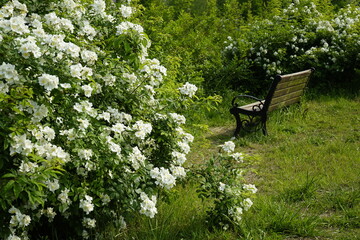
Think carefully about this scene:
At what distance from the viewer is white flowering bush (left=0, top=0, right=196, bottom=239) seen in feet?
7.95

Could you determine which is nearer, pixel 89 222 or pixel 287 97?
pixel 89 222

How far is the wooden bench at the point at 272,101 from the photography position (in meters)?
5.88

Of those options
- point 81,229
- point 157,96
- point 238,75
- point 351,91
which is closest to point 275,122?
point 238,75

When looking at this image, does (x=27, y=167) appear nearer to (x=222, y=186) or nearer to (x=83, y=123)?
(x=83, y=123)

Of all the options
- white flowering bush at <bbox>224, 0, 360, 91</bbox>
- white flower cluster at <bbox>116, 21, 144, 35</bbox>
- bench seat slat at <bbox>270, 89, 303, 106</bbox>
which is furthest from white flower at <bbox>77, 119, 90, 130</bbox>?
white flowering bush at <bbox>224, 0, 360, 91</bbox>

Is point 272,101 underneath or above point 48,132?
underneath

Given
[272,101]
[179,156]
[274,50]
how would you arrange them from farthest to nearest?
1. [274,50]
2. [272,101]
3. [179,156]

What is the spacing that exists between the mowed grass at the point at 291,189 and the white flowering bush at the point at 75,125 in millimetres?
358

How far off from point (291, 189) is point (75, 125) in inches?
87.4

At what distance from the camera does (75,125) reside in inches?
107

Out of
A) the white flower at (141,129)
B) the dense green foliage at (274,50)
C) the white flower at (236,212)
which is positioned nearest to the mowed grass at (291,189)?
the white flower at (236,212)

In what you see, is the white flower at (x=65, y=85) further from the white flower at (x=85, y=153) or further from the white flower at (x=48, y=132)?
the white flower at (x=85, y=153)

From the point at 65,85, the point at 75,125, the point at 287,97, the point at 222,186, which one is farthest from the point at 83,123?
the point at 287,97

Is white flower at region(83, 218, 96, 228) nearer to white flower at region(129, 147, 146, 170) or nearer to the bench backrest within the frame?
white flower at region(129, 147, 146, 170)
